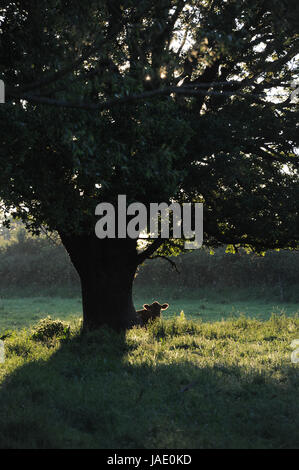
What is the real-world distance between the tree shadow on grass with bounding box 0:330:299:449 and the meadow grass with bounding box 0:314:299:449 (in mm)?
16

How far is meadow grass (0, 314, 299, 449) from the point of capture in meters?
6.48

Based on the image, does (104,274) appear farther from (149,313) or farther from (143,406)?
(143,406)

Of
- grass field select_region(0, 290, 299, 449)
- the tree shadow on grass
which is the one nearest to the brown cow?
grass field select_region(0, 290, 299, 449)

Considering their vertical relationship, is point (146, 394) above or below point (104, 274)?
below

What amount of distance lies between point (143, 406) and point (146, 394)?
499mm

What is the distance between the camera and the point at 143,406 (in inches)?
307

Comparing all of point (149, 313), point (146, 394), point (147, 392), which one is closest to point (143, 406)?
point (146, 394)

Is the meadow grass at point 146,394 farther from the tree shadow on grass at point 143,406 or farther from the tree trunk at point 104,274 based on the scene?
the tree trunk at point 104,274

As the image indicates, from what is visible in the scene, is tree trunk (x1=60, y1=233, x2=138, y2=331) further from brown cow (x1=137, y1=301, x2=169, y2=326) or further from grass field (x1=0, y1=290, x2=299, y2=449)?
brown cow (x1=137, y1=301, x2=169, y2=326)

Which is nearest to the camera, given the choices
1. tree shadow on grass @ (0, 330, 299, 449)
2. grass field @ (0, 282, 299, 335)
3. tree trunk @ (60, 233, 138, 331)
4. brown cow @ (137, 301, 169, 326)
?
tree shadow on grass @ (0, 330, 299, 449)

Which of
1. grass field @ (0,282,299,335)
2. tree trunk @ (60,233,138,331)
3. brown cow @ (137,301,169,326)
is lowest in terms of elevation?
grass field @ (0,282,299,335)

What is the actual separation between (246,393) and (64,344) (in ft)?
20.4

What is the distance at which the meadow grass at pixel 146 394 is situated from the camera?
6477 mm
